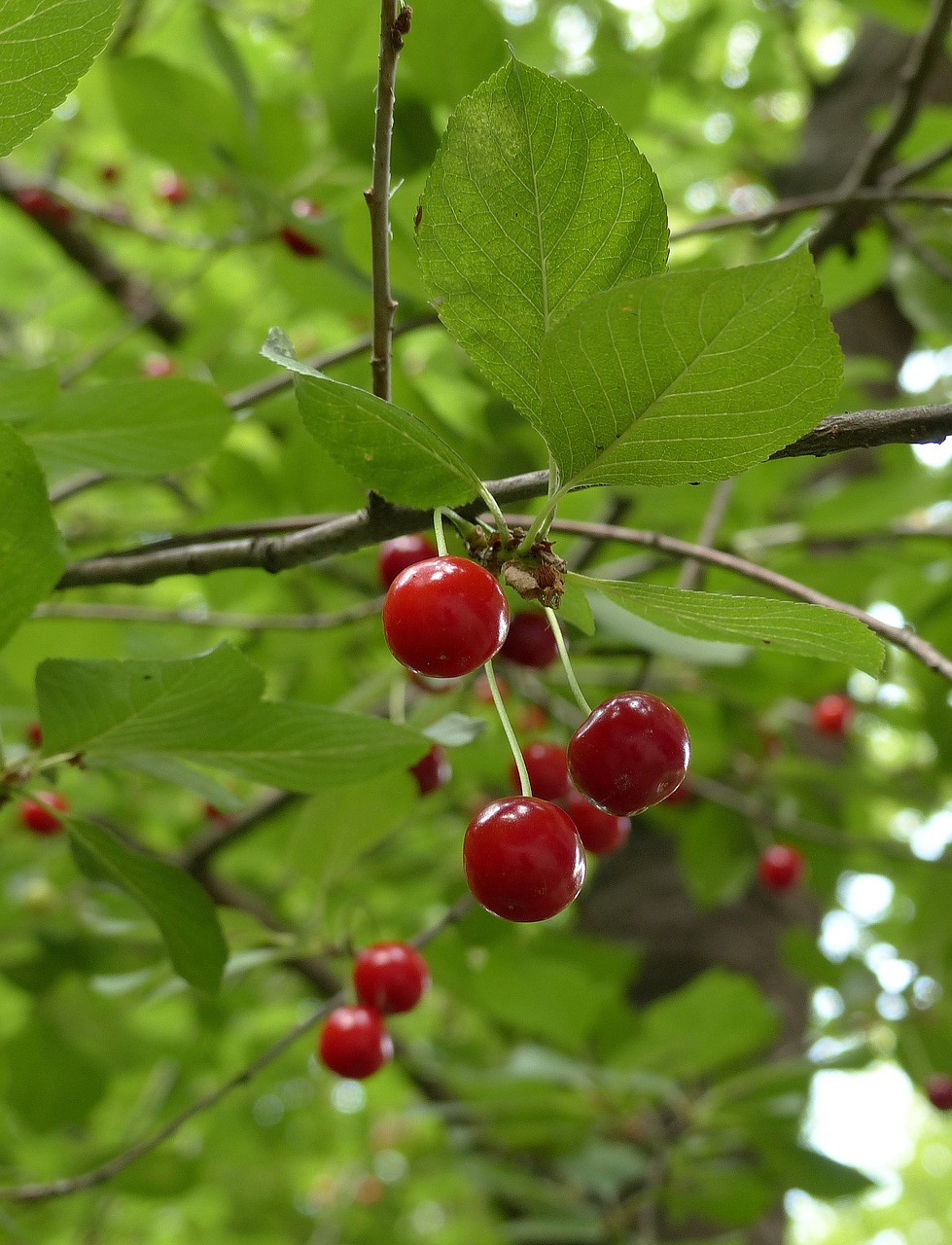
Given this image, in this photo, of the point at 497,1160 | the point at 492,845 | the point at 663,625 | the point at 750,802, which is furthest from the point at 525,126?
the point at 497,1160

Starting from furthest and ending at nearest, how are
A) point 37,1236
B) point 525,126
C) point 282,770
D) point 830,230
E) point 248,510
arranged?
point 37,1236, point 248,510, point 830,230, point 282,770, point 525,126

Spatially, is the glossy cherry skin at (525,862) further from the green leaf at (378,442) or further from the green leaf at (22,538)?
the green leaf at (22,538)

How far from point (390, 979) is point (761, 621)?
1010 mm

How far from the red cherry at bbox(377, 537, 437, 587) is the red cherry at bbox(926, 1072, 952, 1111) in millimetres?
2005

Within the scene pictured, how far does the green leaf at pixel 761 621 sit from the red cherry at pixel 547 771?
24.8 inches

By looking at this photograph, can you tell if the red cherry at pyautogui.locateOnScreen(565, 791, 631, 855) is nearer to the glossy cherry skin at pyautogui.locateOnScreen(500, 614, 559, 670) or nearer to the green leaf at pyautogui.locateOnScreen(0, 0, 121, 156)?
the glossy cherry skin at pyautogui.locateOnScreen(500, 614, 559, 670)

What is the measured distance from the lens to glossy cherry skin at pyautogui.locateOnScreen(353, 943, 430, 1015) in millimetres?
1632

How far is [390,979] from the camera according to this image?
1634 mm

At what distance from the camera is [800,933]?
307cm

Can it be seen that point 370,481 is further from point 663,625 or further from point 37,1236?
point 37,1236

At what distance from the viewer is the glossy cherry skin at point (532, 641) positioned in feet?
4.81

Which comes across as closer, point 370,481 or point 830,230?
point 370,481

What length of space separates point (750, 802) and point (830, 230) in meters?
1.43

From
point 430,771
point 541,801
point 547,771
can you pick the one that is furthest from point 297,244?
point 541,801
